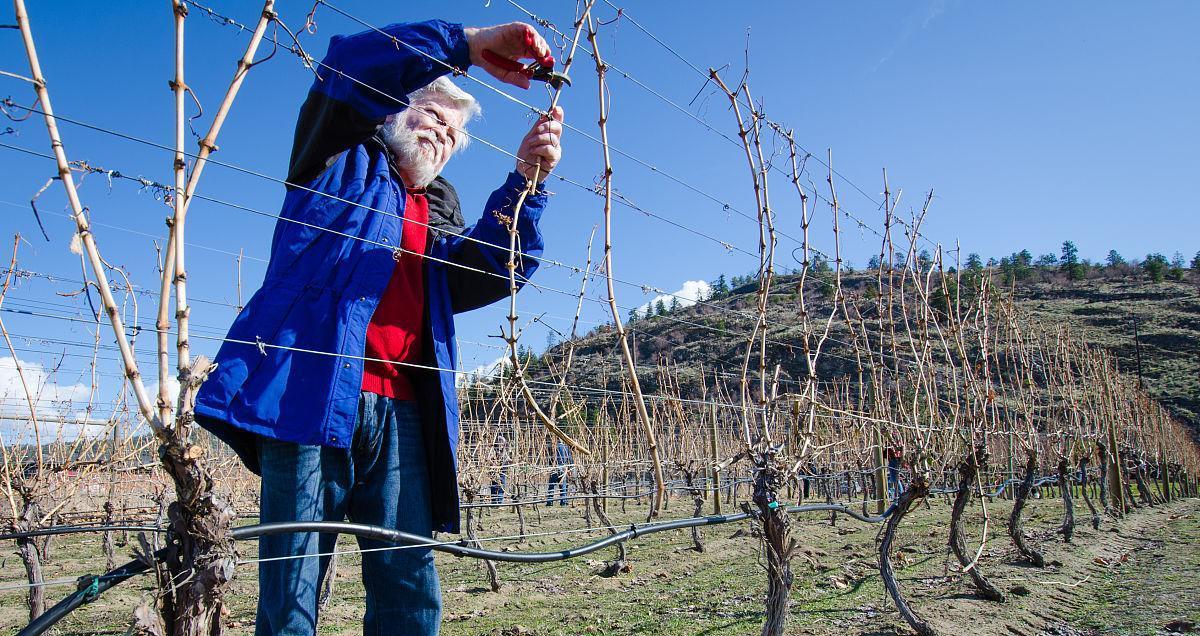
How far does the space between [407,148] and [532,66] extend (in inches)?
14.5

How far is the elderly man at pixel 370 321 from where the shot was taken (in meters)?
1.29

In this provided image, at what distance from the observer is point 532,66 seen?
157 centimetres

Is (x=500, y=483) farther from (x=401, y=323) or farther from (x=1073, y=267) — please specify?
(x=1073, y=267)

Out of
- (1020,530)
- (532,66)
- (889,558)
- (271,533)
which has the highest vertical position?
(532,66)

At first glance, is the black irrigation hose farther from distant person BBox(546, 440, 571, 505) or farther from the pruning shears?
distant person BBox(546, 440, 571, 505)

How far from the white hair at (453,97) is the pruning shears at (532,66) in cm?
24

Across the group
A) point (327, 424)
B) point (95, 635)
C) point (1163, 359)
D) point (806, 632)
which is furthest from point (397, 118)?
point (1163, 359)

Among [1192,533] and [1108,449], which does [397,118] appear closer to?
[1192,533]

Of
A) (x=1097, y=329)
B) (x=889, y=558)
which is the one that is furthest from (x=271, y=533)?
(x=1097, y=329)

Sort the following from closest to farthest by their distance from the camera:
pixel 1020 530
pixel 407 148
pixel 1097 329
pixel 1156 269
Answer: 1. pixel 407 148
2. pixel 1020 530
3. pixel 1097 329
4. pixel 1156 269

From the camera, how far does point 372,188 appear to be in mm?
1554

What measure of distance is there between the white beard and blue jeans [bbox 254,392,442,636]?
576mm

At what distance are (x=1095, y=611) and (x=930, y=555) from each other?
208cm

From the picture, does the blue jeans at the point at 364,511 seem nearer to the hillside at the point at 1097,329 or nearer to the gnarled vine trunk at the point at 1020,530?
the gnarled vine trunk at the point at 1020,530
